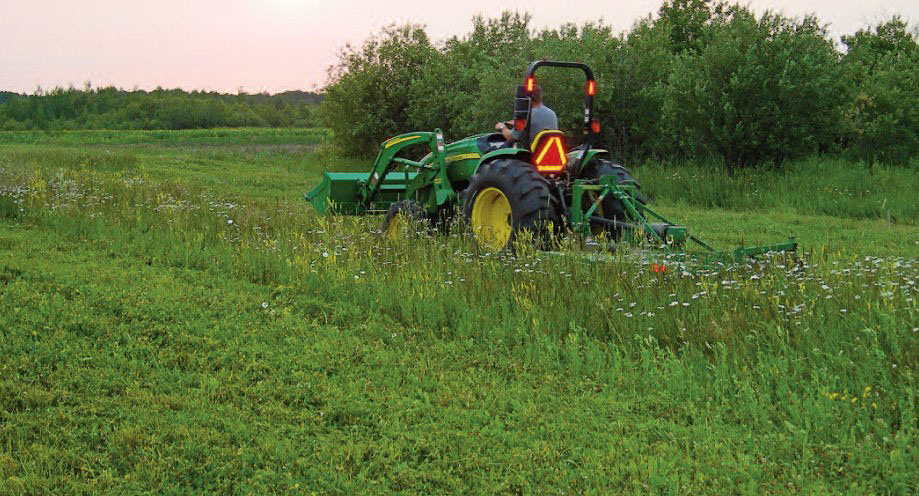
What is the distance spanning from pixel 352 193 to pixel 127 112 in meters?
58.0

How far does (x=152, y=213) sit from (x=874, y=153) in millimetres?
12874

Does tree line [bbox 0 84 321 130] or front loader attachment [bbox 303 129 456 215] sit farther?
tree line [bbox 0 84 321 130]

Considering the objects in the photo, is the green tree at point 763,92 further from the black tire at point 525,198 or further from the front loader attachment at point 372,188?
the black tire at point 525,198

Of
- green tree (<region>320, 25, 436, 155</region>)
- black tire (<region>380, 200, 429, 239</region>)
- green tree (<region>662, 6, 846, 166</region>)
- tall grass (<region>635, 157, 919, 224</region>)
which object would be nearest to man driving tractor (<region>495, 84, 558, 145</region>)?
black tire (<region>380, 200, 429, 239</region>)

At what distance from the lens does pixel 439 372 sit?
5398 mm

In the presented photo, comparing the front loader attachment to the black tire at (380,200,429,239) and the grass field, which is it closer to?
the black tire at (380,200,429,239)

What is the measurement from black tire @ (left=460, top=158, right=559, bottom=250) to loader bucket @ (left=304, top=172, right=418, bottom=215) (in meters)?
3.15

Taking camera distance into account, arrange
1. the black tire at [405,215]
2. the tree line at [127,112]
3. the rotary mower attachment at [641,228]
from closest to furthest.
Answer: the rotary mower attachment at [641,228] → the black tire at [405,215] → the tree line at [127,112]

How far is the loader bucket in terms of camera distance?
11391mm

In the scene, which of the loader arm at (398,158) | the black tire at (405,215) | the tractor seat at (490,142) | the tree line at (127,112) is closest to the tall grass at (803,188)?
the tractor seat at (490,142)

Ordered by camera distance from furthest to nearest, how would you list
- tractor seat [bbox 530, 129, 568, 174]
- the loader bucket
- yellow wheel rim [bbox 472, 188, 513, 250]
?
the loader bucket, tractor seat [bbox 530, 129, 568, 174], yellow wheel rim [bbox 472, 188, 513, 250]

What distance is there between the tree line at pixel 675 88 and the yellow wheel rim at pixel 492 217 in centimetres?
842

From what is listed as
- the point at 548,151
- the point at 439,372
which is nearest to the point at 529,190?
the point at 548,151

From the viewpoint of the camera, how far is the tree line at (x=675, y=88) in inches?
611
